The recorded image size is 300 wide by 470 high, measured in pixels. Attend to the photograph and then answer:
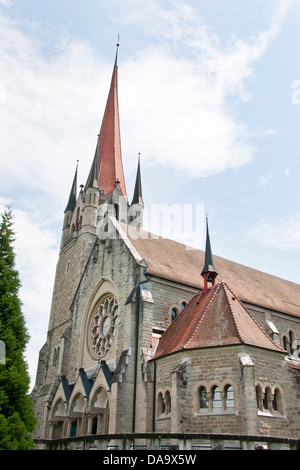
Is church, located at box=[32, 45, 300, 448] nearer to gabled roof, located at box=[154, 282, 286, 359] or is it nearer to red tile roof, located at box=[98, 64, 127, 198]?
gabled roof, located at box=[154, 282, 286, 359]

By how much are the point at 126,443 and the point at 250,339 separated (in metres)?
7.34

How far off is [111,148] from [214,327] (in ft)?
99.5

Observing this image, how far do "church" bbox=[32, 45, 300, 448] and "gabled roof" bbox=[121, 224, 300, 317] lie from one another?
0.11 m

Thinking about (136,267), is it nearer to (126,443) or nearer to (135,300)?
(135,300)

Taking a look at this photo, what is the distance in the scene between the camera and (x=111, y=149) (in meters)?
42.9

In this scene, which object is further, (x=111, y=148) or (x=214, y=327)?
(x=111, y=148)

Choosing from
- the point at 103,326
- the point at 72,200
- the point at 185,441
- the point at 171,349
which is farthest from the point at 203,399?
the point at 72,200

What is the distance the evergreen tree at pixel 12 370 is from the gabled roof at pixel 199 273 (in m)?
7.15

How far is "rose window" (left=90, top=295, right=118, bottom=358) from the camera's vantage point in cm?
2088

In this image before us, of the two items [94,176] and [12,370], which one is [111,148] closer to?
[94,176]

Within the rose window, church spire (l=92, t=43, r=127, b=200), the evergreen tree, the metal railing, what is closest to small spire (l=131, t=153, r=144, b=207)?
church spire (l=92, t=43, r=127, b=200)
